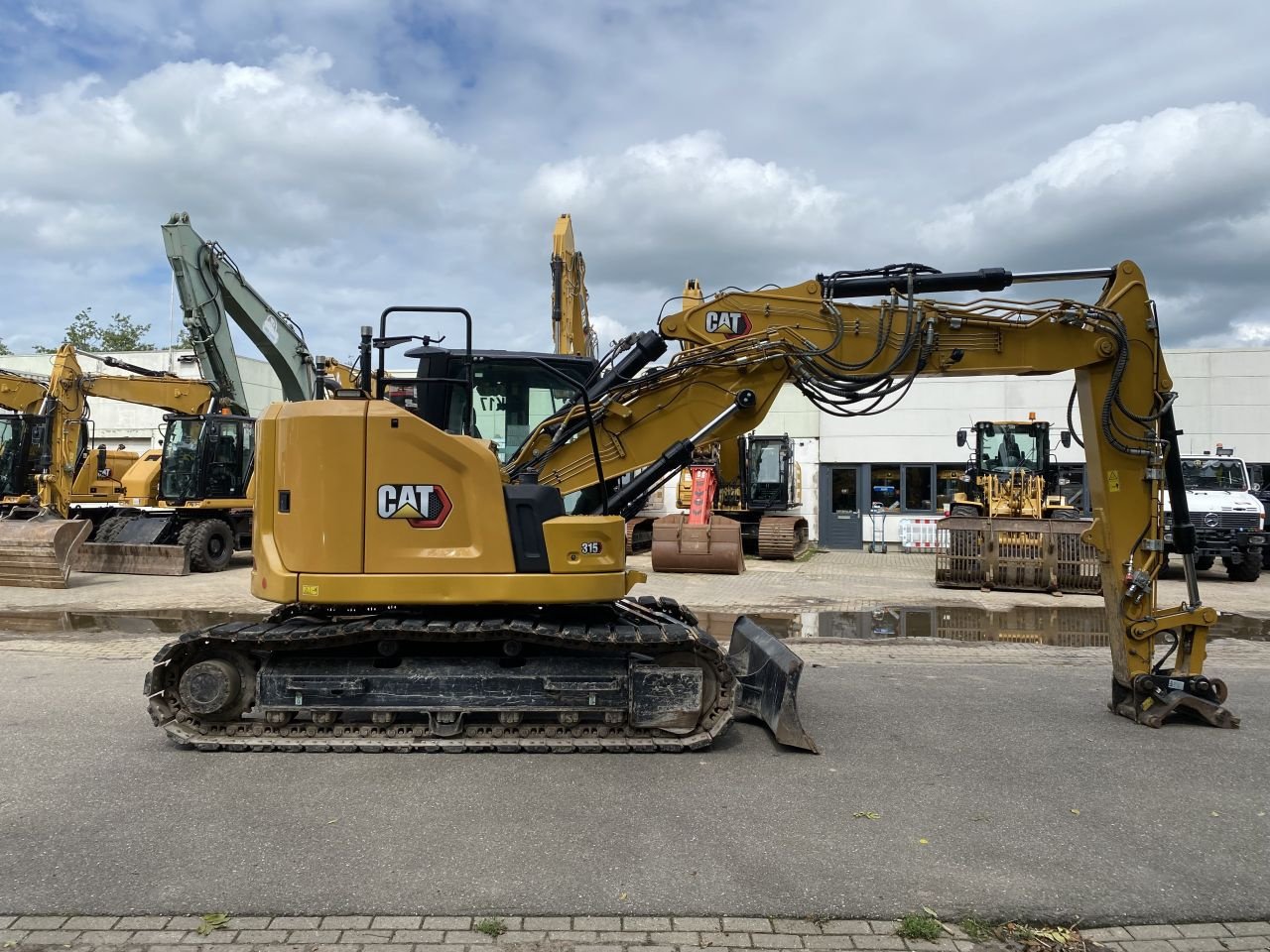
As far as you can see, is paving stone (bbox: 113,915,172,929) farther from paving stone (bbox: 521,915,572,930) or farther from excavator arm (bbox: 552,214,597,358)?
excavator arm (bbox: 552,214,597,358)

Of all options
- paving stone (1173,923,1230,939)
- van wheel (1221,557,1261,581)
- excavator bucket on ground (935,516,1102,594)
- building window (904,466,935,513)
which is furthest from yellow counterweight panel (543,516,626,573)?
building window (904,466,935,513)

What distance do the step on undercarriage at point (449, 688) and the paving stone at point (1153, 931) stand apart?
7.52 ft

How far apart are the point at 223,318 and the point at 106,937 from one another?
16.0 m

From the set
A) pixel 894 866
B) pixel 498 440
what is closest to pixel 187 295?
pixel 498 440

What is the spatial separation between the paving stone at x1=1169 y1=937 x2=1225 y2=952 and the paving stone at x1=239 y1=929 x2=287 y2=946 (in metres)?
3.52

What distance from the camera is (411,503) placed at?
5.50 meters

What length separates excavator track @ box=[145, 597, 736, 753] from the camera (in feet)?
17.9

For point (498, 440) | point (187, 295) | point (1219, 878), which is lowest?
point (1219, 878)

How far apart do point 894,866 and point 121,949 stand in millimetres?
3260

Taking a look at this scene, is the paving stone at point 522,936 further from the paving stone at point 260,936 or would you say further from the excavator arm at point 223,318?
the excavator arm at point 223,318

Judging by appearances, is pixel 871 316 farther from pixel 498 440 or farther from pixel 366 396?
pixel 366 396

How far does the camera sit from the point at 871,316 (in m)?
6.24

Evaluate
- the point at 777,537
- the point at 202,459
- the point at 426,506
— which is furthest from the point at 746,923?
the point at 777,537

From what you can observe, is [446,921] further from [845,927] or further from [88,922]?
[845,927]
